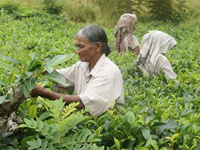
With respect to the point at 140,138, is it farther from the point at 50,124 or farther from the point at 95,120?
the point at 50,124

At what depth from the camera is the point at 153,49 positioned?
4.85 meters

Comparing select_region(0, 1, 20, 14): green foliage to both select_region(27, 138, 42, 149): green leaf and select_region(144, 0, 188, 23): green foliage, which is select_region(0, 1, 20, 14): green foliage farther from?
select_region(27, 138, 42, 149): green leaf

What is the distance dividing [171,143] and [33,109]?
1.03 meters

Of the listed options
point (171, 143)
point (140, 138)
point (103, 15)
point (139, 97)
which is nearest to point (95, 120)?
point (140, 138)

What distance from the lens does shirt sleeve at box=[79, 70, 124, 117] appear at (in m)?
2.50

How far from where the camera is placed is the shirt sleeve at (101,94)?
2.50 m

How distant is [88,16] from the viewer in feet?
48.0

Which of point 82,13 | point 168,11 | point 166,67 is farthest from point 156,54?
point 82,13

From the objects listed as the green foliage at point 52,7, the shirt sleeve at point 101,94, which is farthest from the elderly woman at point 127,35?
the green foliage at point 52,7

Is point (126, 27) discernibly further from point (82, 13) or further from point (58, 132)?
point (82, 13)

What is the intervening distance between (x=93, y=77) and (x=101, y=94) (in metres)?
0.28

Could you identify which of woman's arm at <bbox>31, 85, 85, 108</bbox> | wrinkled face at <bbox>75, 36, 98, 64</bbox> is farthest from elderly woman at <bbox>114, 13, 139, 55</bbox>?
woman's arm at <bbox>31, 85, 85, 108</bbox>

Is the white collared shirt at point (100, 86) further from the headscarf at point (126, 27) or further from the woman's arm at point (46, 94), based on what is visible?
the headscarf at point (126, 27)

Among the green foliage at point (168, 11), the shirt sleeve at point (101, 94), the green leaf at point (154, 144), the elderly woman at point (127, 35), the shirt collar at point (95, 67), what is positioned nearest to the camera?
the green leaf at point (154, 144)
